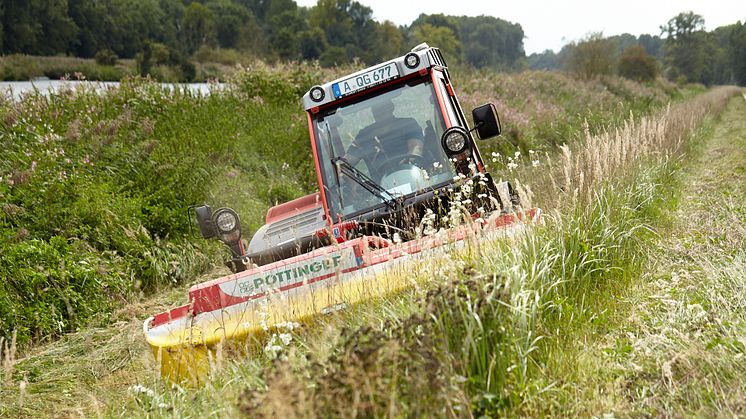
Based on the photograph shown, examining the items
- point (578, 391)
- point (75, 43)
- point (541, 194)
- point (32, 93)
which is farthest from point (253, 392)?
point (75, 43)

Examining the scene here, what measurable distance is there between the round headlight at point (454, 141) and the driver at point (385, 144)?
0.46m

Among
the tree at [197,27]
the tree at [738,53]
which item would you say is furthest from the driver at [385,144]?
the tree at [738,53]

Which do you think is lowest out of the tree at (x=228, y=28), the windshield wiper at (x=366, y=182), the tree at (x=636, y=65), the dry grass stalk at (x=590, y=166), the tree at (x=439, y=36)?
the dry grass stalk at (x=590, y=166)

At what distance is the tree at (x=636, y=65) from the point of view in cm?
5350

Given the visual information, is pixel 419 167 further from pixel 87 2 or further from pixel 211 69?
pixel 87 2

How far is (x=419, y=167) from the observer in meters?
6.46

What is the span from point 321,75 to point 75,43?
40.0 metres

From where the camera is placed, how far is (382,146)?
650cm

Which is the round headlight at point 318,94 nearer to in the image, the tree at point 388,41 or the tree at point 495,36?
the tree at point 388,41

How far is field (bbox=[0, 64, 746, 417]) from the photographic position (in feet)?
10.5

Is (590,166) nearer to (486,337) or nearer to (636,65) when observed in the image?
(486,337)

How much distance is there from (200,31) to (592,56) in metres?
36.5

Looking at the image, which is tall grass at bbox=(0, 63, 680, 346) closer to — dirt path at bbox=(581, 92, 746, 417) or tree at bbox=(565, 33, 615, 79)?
dirt path at bbox=(581, 92, 746, 417)

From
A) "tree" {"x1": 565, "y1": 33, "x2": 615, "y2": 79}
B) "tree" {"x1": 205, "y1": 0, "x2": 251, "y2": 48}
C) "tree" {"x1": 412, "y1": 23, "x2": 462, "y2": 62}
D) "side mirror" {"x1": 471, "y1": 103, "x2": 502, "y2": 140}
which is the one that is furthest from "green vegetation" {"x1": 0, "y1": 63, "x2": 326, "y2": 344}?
"tree" {"x1": 412, "y1": 23, "x2": 462, "y2": 62}
